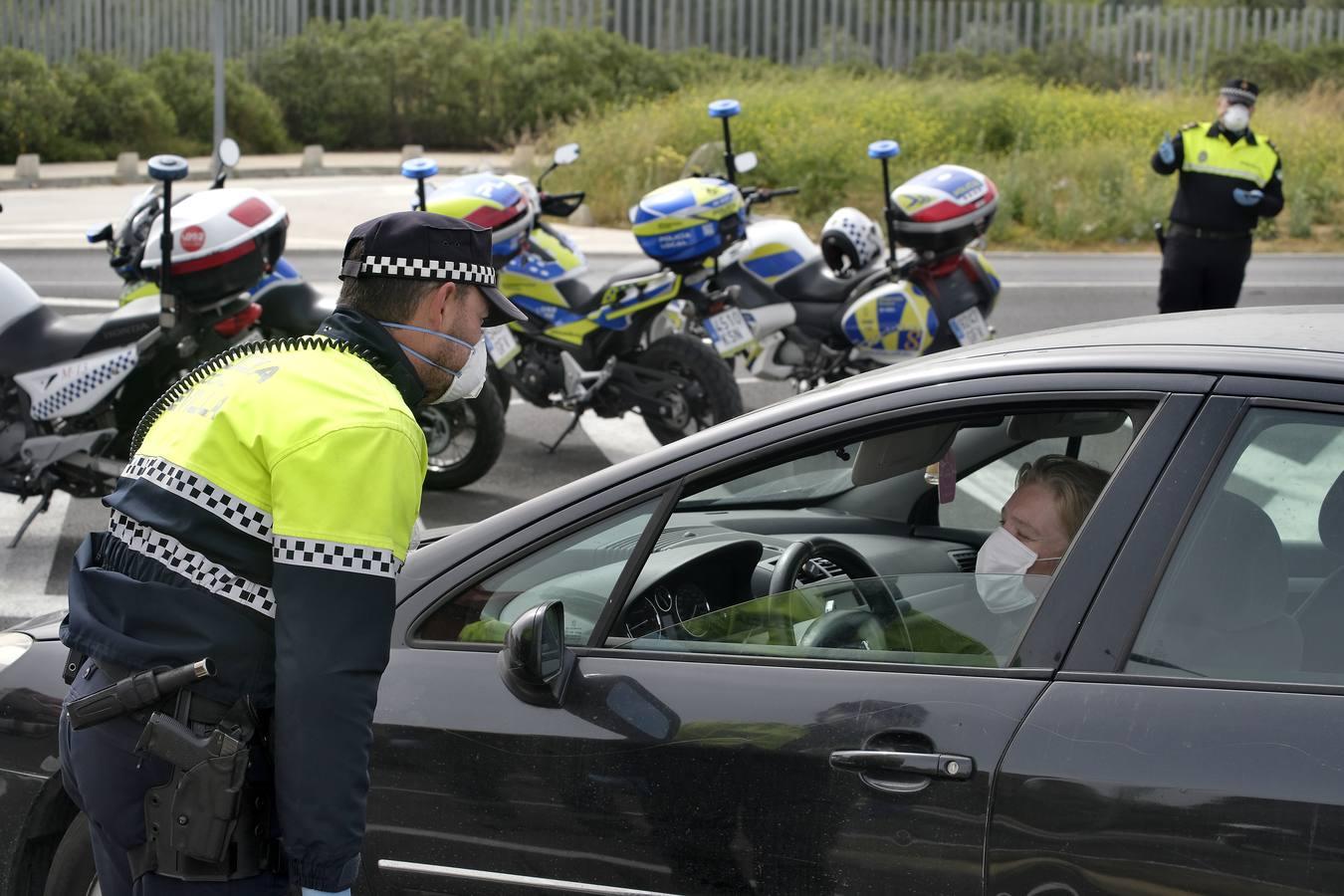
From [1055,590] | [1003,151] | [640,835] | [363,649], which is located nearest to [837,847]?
[640,835]

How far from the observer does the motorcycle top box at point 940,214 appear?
27.1 feet

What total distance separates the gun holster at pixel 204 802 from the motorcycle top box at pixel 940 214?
6361mm

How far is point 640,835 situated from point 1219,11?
3657 cm

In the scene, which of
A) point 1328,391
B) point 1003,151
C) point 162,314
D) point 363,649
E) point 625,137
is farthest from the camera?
point 1003,151

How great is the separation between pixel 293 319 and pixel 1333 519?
5.31 meters

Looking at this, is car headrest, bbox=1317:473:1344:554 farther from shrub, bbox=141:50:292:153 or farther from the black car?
shrub, bbox=141:50:292:153

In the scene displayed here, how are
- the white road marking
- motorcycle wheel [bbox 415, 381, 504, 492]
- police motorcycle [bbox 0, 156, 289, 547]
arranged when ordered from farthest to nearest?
motorcycle wheel [bbox 415, 381, 504, 492]
police motorcycle [bbox 0, 156, 289, 547]
the white road marking

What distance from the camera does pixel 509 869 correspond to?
2797 millimetres

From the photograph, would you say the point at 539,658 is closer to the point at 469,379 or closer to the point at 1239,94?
the point at 469,379

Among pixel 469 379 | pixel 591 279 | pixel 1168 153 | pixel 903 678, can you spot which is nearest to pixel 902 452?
pixel 903 678

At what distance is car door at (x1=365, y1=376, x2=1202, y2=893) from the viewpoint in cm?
251

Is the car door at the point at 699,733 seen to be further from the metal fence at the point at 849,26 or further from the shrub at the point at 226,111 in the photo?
the metal fence at the point at 849,26

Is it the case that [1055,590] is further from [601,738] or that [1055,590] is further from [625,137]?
[625,137]

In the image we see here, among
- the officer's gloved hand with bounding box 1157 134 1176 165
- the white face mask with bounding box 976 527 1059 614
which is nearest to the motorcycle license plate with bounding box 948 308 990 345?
the officer's gloved hand with bounding box 1157 134 1176 165
